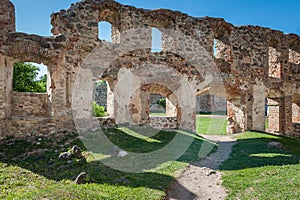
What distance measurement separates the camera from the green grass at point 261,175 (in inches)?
208

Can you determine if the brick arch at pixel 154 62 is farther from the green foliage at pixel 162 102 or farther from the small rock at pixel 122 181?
the green foliage at pixel 162 102

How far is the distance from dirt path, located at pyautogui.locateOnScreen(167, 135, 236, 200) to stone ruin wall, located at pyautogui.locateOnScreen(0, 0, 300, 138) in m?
4.99

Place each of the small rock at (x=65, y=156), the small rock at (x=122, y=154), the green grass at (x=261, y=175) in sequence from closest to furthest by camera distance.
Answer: the green grass at (x=261, y=175) < the small rock at (x=65, y=156) < the small rock at (x=122, y=154)

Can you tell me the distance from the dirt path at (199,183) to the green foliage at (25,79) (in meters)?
13.7

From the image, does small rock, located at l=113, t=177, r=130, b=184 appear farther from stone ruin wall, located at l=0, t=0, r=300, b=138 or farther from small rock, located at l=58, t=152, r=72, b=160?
stone ruin wall, located at l=0, t=0, r=300, b=138

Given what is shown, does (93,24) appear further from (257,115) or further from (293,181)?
(257,115)

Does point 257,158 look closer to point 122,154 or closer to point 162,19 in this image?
point 122,154

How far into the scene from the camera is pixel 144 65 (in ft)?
39.9

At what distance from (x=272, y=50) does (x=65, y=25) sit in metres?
13.1

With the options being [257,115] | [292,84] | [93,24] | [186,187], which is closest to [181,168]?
[186,187]

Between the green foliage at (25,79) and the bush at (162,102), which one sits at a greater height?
the green foliage at (25,79)

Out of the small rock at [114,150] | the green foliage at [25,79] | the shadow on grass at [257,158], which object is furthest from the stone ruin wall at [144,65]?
the green foliage at [25,79]

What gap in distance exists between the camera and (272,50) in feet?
55.6

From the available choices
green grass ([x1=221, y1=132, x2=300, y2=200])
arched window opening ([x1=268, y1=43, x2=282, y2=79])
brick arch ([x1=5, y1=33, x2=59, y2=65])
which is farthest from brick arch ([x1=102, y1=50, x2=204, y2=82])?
arched window opening ([x1=268, y1=43, x2=282, y2=79])
